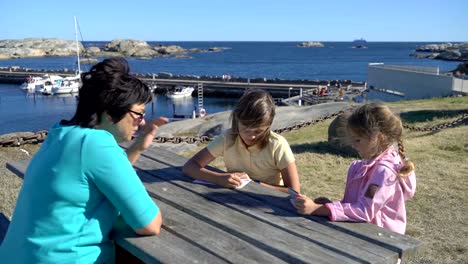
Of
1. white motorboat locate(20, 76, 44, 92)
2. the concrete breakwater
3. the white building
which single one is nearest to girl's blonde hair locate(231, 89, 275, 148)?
the white building

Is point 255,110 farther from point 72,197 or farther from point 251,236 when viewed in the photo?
point 72,197

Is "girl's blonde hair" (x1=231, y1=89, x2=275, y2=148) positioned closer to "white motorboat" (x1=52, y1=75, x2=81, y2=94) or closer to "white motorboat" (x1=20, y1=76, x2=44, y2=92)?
"white motorboat" (x1=52, y1=75, x2=81, y2=94)

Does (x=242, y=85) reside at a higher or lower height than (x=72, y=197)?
lower

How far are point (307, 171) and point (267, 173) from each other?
3628 mm

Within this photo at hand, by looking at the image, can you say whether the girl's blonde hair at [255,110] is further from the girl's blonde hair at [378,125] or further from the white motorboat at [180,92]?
the white motorboat at [180,92]

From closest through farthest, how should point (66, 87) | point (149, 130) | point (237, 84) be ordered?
point (149, 130), point (237, 84), point (66, 87)

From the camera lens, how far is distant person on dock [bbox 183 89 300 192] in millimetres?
3150

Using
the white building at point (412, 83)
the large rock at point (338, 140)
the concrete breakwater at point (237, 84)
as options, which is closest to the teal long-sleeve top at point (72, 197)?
the large rock at point (338, 140)

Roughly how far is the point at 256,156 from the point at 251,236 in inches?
54.6

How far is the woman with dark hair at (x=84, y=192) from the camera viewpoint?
2.05m

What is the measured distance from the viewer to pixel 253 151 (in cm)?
354

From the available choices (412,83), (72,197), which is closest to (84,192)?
(72,197)

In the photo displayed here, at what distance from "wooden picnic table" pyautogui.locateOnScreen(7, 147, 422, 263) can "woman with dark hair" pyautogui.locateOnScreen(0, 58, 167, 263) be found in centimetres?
15

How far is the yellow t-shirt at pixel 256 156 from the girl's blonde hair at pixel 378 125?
81 centimetres
